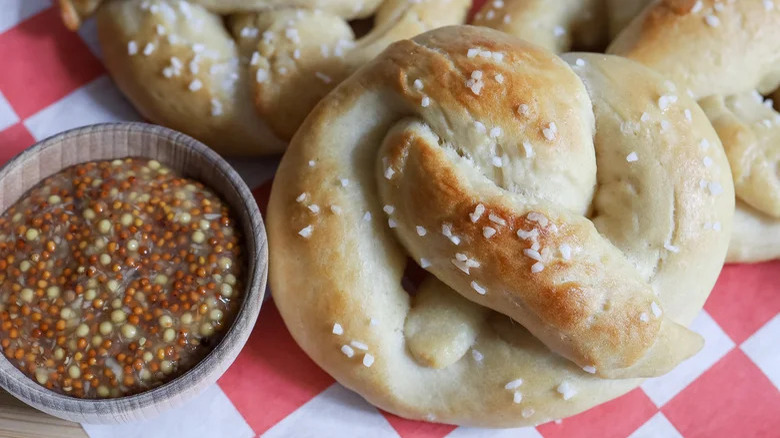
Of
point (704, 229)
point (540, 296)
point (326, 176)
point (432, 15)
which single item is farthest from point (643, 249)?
point (432, 15)

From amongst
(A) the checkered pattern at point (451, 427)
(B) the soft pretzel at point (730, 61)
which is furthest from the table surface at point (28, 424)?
(B) the soft pretzel at point (730, 61)

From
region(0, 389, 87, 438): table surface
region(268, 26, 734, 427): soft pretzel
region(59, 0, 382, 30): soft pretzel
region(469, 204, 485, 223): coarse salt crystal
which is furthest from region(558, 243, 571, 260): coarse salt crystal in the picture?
region(0, 389, 87, 438): table surface

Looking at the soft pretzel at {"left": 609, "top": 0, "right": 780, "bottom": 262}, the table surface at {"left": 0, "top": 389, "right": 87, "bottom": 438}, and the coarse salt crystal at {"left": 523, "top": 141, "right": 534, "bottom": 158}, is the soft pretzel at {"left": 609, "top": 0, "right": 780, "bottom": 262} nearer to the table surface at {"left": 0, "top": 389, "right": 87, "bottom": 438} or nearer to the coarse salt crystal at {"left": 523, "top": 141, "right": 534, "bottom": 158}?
the coarse salt crystal at {"left": 523, "top": 141, "right": 534, "bottom": 158}

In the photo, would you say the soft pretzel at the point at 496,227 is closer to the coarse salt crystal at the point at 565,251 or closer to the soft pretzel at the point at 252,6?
the coarse salt crystal at the point at 565,251

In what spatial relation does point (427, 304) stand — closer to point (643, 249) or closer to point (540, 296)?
point (540, 296)

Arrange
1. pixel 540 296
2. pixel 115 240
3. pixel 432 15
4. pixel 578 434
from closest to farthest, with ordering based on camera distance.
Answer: pixel 540 296
pixel 115 240
pixel 578 434
pixel 432 15

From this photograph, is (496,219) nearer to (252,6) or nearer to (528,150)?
(528,150)
